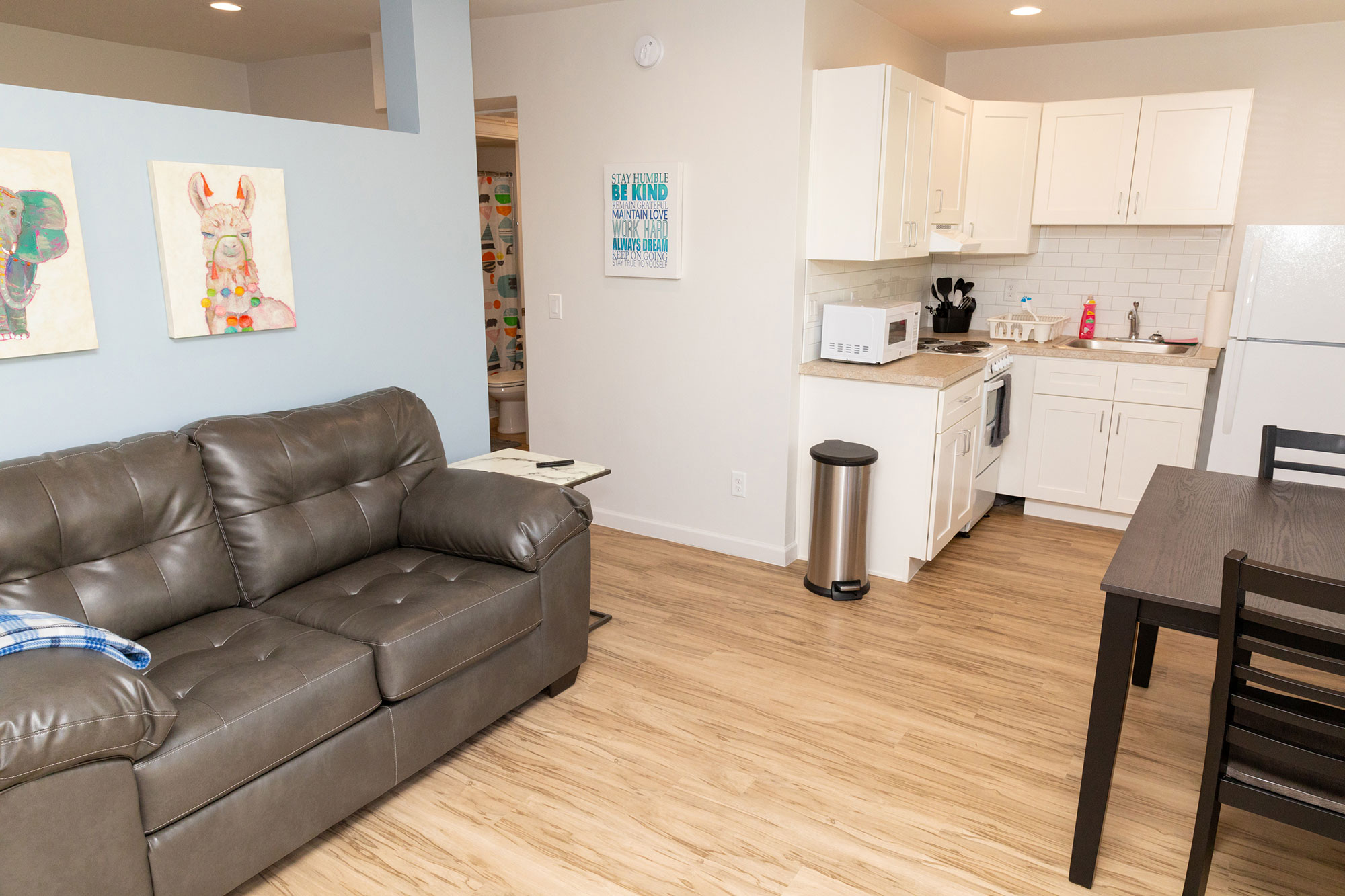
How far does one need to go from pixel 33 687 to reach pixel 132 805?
0.30m

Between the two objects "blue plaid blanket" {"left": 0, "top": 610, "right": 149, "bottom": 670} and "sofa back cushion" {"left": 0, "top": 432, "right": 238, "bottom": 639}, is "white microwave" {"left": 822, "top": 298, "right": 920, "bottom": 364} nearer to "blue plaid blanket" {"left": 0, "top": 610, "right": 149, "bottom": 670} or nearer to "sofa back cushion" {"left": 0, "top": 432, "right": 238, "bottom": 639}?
"sofa back cushion" {"left": 0, "top": 432, "right": 238, "bottom": 639}

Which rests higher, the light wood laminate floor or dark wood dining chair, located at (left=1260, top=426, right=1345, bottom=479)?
dark wood dining chair, located at (left=1260, top=426, right=1345, bottom=479)

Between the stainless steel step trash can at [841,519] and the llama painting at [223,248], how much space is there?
7.20 ft

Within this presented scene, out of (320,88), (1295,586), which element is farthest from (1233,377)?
(320,88)

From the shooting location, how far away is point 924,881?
2.13 metres

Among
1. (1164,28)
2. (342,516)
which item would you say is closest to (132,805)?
(342,516)

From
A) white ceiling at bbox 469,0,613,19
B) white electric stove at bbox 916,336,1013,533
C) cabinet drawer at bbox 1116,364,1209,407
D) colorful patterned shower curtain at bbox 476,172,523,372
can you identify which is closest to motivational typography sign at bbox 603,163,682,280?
white ceiling at bbox 469,0,613,19

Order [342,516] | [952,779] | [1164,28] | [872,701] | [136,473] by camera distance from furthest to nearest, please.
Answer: [1164,28], [872,701], [342,516], [952,779], [136,473]

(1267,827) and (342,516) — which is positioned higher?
(342,516)

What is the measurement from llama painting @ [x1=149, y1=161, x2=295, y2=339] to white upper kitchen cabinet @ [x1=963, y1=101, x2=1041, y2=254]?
356 centimetres

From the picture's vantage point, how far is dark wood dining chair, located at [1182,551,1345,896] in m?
1.62

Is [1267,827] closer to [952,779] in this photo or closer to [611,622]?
[952,779]

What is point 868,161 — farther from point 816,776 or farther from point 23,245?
point 23,245

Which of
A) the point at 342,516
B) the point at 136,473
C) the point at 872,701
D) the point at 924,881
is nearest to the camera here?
the point at 924,881
